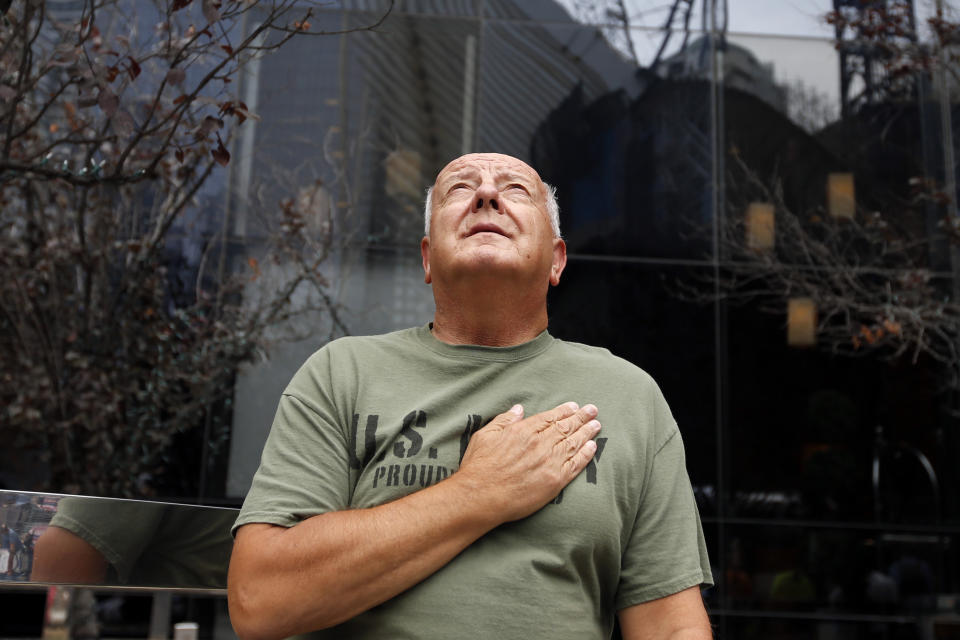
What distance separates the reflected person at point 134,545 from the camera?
136 cm

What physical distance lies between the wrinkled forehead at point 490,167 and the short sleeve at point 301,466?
503 millimetres

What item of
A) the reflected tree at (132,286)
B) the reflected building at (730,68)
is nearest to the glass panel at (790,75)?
the reflected building at (730,68)

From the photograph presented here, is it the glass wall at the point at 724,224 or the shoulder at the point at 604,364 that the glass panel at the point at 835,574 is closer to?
the glass wall at the point at 724,224

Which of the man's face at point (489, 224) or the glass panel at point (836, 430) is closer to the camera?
the man's face at point (489, 224)

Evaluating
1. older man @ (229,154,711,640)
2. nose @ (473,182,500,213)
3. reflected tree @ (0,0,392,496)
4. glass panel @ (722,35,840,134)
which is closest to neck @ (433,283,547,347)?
older man @ (229,154,711,640)

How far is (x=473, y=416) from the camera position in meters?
1.49

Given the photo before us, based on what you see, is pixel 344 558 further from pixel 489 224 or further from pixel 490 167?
pixel 490 167

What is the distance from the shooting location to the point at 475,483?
1.33 meters

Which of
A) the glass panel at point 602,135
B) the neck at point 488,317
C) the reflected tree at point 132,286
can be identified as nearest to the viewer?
the neck at point 488,317

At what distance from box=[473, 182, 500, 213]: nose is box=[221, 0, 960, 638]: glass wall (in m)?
5.06

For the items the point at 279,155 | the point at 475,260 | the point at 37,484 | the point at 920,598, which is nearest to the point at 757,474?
the point at 920,598

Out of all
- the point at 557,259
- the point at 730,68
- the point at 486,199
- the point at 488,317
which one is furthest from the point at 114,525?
the point at 730,68

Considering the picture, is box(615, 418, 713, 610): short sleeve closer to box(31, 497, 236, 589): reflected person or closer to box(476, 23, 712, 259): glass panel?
box(31, 497, 236, 589): reflected person

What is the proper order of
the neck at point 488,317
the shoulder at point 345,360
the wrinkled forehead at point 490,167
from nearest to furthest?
the shoulder at point 345,360 → the neck at point 488,317 → the wrinkled forehead at point 490,167
